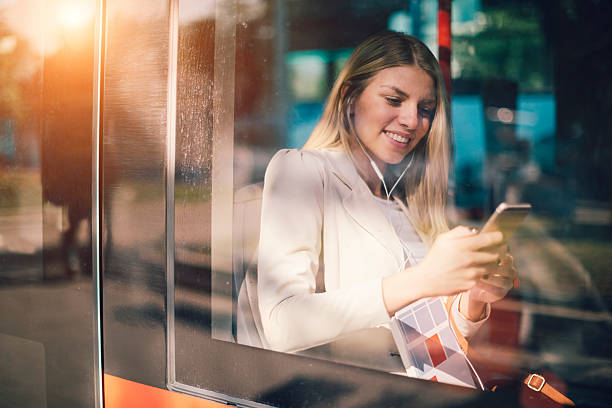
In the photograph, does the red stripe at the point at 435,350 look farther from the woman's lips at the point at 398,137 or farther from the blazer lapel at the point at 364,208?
the woman's lips at the point at 398,137

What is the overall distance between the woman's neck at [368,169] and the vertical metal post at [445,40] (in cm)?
26

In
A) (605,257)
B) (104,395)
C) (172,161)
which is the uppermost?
(172,161)

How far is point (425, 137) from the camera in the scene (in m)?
1.24

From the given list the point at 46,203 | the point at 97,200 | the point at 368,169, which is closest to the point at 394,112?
the point at 368,169

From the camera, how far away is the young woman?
1209 millimetres

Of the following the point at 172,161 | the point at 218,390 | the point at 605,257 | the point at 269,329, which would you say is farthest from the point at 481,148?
the point at 218,390

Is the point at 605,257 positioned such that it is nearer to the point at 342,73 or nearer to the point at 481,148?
the point at 481,148

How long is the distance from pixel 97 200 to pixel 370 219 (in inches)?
41.0

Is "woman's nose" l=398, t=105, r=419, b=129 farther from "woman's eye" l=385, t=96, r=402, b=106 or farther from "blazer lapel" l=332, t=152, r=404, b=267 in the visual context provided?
"blazer lapel" l=332, t=152, r=404, b=267

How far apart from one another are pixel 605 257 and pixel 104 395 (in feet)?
5.55

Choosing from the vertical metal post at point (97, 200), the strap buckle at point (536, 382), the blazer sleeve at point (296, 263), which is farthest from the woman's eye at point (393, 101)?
the vertical metal post at point (97, 200)

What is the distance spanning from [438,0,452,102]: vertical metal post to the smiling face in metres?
0.04

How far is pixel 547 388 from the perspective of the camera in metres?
1.13

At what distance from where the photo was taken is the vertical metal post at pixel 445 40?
117 cm
